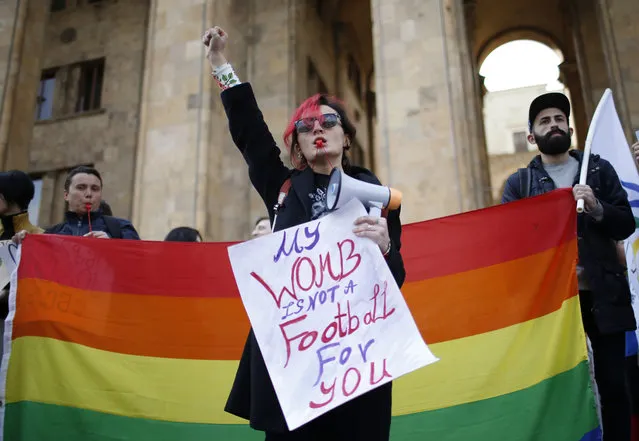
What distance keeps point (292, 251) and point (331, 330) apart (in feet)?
1.13

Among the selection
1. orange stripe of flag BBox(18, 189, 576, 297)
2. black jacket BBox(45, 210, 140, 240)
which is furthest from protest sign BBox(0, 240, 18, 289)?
black jacket BBox(45, 210, 140, 240)

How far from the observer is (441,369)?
3.73 meters

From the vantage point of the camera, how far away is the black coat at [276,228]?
82.9 inches

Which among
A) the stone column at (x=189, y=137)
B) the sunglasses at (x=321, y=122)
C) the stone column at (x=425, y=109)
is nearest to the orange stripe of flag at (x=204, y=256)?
the sunglasses at (x=321, y=122)

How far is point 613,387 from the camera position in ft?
10.8

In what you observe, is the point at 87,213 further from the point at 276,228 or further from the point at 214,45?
the point at 276,228

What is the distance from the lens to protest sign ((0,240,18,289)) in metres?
4.23

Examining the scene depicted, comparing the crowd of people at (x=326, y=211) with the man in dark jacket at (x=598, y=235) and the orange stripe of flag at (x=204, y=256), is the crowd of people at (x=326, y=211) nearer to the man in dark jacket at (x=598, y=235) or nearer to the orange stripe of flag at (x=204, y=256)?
the man in dark jacket at (x=598, y=235)

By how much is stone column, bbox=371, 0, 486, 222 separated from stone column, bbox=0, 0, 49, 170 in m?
6.46

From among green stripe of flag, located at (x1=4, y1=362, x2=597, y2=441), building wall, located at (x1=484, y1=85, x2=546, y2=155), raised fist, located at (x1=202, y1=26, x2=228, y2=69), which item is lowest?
green stripe of flag, located at (x1=4, y1=362, x2=597, y2=441)

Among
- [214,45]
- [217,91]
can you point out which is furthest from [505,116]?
[214,45]

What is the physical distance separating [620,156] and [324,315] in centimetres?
298

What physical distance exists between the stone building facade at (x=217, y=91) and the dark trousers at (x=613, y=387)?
450 centimetres

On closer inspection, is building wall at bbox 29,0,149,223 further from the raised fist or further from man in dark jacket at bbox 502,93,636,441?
the raised fist
